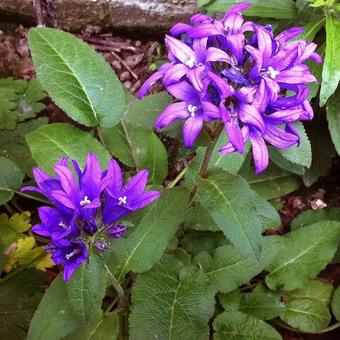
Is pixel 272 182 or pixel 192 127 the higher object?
pixel 192 127

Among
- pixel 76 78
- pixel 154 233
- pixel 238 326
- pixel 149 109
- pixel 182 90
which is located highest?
pixel 182 90

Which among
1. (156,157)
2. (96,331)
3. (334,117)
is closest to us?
(96,331)

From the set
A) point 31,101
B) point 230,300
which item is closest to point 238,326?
point 230,300

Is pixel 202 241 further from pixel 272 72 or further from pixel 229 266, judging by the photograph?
pixel 272 72

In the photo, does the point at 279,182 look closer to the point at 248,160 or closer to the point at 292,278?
the point at 248,160

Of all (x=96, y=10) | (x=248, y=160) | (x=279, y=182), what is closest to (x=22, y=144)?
(x=96, y=10)

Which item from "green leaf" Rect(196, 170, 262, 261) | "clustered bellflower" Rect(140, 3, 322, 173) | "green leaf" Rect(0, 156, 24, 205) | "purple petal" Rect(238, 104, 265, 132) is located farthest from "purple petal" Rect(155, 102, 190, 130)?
"green leaf" Rect(0, 156, 24, 205)
